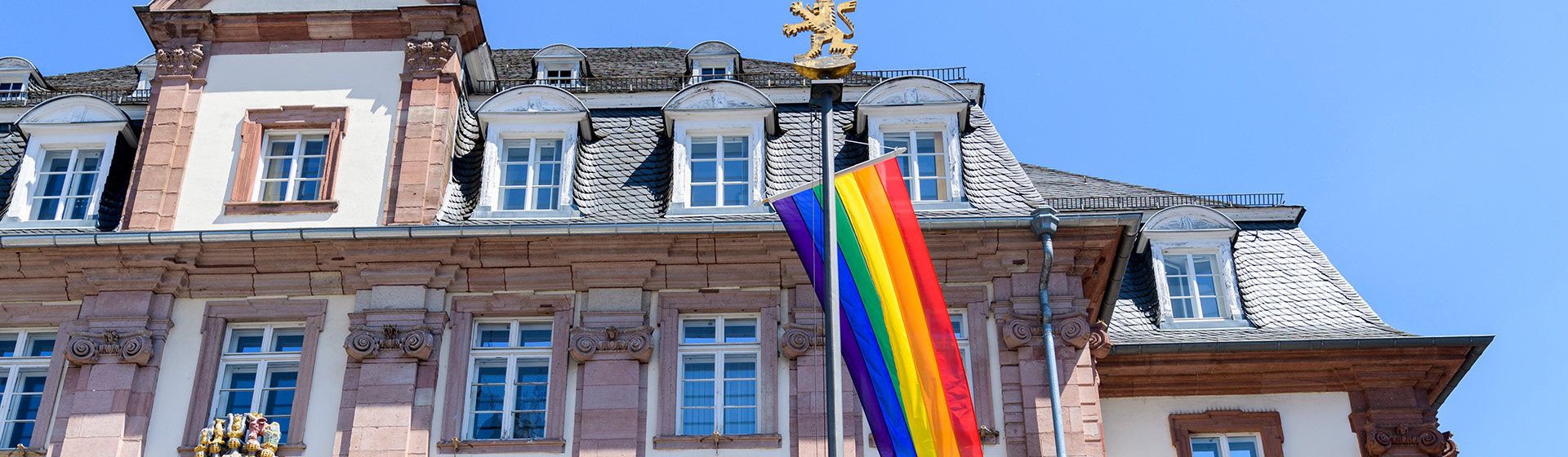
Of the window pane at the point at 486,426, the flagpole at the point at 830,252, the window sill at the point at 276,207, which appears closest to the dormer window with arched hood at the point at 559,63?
the window sill at the point at 276,207

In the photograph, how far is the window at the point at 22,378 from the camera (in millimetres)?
19109

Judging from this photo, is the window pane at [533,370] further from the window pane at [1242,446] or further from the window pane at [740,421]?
the window pane at [1242,446]

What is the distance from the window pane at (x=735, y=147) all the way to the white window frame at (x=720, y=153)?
0.07 meters

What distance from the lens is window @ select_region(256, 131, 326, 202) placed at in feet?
68.0

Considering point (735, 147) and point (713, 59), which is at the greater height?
point (713, 59)

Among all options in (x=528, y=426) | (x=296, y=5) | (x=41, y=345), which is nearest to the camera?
(x=528, y=426)

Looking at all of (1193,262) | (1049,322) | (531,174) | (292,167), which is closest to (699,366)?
(531,174)

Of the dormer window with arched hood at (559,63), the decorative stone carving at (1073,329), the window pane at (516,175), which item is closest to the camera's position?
the decorative stone carving at (1073,329)

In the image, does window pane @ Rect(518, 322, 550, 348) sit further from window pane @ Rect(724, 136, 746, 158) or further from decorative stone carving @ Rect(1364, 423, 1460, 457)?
decorative stone carving @ Rect(1364, 423, 1460, 457)

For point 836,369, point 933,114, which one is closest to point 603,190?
point 933,114

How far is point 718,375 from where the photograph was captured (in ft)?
62.6

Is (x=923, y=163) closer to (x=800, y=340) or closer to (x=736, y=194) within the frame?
(x=736, y=194)

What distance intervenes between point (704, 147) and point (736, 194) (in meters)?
0.93

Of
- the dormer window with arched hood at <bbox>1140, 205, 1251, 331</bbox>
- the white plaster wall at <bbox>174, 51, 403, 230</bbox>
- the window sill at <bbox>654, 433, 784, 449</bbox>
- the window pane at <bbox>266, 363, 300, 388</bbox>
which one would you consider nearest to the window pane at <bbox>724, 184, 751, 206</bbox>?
the window sill at <bbox>654, 433, 784, 449</bbox>
